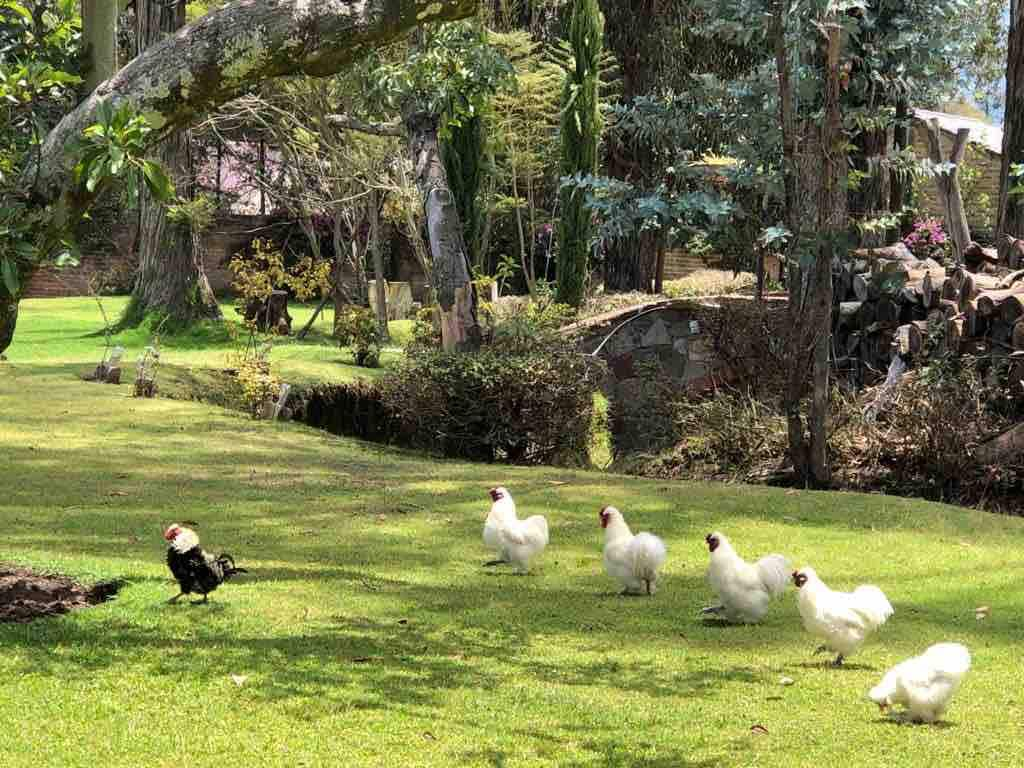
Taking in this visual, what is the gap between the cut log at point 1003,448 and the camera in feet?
45.2

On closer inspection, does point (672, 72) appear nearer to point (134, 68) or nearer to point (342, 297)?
point (342, 297)

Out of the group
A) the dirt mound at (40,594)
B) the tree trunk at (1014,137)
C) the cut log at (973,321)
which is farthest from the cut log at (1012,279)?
the dirt mound at (40,594)

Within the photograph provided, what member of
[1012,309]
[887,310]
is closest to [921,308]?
[887,310]

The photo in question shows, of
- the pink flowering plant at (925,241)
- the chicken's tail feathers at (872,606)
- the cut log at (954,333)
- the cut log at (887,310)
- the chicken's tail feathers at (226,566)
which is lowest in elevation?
the chicken's tail feathers at (226,566)

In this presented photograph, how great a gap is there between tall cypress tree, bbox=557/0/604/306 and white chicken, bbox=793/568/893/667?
1831 cm

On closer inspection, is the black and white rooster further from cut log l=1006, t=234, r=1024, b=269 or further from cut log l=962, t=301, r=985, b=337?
cut log l=1006, t=234, r=1024, b=269

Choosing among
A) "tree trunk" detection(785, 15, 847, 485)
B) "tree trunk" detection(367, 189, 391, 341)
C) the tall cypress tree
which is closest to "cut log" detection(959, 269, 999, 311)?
"tree trunk" detection(785, 15, 847, 485)

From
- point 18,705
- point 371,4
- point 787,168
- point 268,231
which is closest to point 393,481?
point 787,168

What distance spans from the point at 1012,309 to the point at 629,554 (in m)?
7.52

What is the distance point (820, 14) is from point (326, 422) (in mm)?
10007

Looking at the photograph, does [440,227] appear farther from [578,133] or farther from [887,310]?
[578,133]

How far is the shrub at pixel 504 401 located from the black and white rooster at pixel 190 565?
8.82 meters

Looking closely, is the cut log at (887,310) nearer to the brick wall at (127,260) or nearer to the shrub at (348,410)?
the shrub at (348,410)

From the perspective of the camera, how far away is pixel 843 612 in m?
6.92
